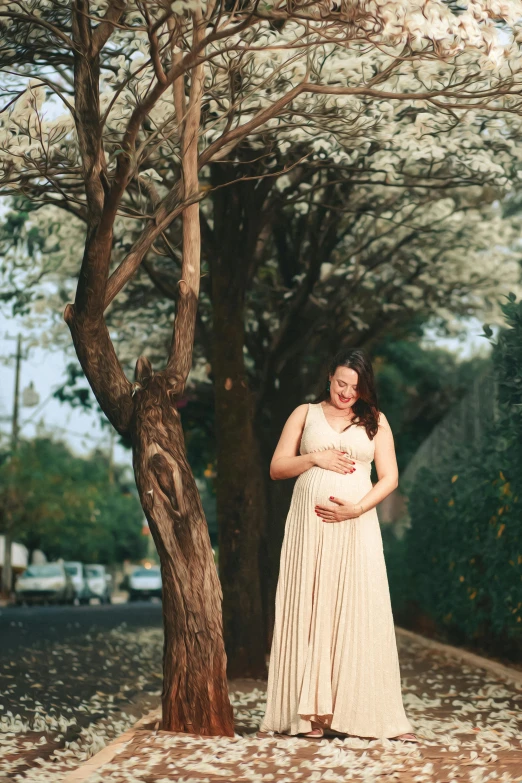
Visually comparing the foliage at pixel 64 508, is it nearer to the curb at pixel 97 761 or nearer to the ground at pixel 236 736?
the ground at pixel 236 736

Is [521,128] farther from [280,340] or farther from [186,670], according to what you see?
[186,670]

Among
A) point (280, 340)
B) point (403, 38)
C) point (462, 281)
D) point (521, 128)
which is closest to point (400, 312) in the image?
point (462, 281)

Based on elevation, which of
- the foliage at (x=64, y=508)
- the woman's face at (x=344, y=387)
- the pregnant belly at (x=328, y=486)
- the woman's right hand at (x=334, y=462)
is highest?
the foliage at (x=64, y=508)

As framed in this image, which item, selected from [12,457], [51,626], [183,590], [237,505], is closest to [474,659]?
[237,505]

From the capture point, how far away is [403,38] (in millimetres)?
7465

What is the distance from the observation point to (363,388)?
6652 mm

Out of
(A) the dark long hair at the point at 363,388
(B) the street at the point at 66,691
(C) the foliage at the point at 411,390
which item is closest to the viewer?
(A) the dark long hair at the point at 363,388

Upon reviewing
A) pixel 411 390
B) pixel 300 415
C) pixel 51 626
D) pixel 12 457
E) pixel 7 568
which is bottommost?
pixel 51 626

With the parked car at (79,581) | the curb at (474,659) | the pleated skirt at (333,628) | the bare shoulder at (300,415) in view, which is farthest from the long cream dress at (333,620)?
the parked car at (79,581)

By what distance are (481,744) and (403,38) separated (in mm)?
4398

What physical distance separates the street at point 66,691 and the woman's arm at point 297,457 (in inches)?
84.4

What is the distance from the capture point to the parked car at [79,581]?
1745 inches

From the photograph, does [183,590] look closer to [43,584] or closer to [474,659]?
[474,659]

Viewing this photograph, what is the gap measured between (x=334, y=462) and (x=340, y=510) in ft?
0.94
